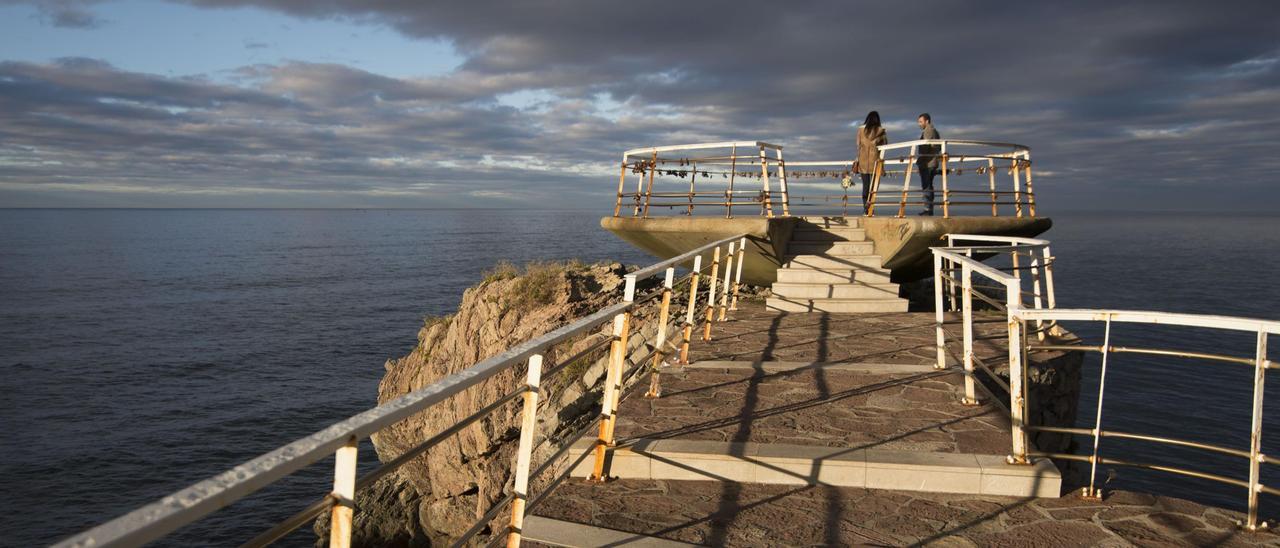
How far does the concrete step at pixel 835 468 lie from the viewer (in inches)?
182

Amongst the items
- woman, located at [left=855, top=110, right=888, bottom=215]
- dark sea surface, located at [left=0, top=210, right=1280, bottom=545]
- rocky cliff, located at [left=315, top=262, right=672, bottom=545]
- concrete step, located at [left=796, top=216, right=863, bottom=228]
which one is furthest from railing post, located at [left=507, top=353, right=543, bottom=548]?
dark sea surface, located at [left=0, top=210, right=1280, bottom=545]

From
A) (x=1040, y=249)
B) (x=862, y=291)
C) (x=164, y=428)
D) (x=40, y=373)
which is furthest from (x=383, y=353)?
(x=1040, y=249)

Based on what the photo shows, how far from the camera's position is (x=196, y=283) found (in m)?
58.7

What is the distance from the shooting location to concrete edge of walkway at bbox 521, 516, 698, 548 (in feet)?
12.7

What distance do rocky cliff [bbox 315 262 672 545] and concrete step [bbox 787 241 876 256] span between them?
264 cm

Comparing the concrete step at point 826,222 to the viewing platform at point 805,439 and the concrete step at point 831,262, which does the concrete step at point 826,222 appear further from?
the viewing platform at point 805,439

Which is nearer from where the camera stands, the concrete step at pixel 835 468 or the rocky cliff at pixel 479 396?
the concrete step at pixel 835 468

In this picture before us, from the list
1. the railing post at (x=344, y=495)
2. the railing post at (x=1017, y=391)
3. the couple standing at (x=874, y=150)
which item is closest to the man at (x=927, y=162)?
the couple standing at (x=874, y=150)

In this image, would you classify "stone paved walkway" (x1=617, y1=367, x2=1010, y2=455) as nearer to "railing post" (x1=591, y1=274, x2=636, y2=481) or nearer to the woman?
"railing post" (x1=591, y1=274, x2=636, y2=481)

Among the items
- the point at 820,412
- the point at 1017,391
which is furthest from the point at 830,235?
the point at 1017,391

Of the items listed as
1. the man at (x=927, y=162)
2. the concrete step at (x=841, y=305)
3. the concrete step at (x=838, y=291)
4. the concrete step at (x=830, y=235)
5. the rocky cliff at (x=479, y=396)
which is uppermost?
the man at (x=927, y=162)

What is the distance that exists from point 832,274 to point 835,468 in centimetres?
773

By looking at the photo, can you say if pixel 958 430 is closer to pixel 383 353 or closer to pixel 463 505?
pixel 463 505

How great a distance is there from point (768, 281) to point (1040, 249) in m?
5.54
